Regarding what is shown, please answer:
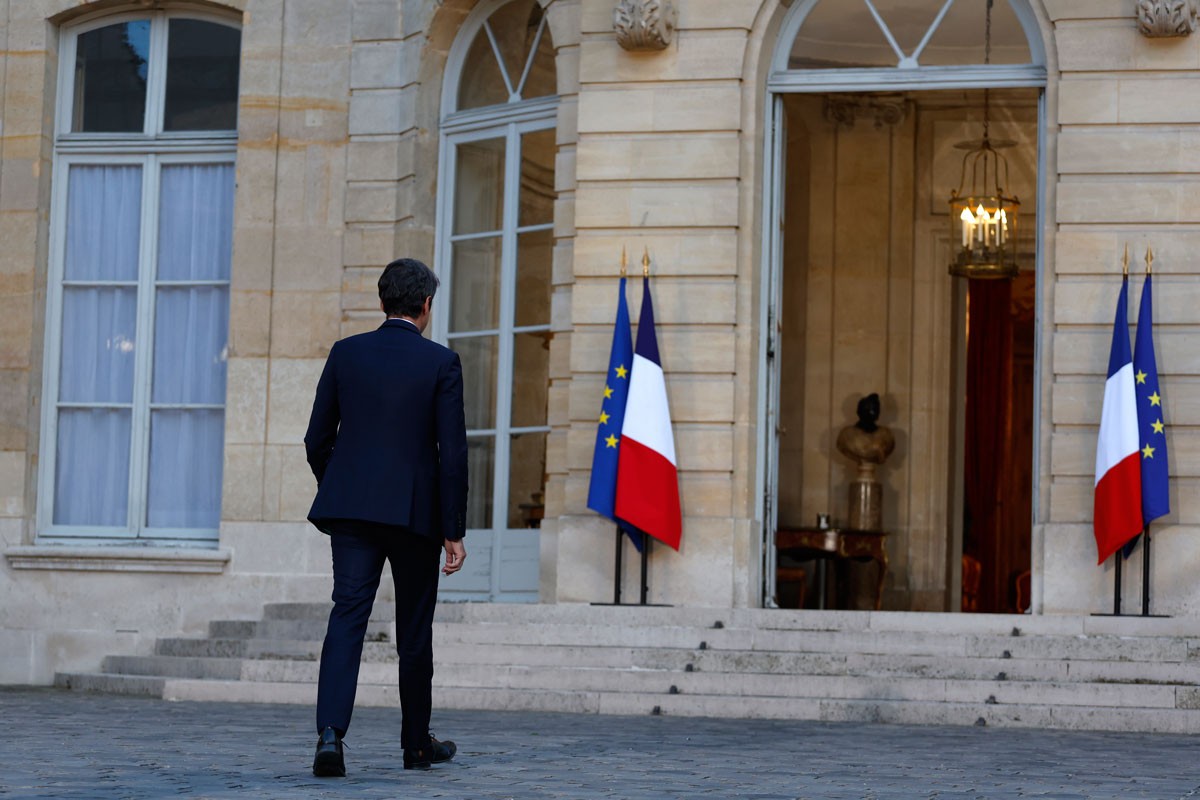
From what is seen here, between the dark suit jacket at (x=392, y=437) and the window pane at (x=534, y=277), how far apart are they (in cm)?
588

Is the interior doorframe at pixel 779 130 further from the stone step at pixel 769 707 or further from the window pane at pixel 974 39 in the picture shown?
the stone step at pixel 769 707

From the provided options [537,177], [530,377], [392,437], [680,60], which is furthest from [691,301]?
[392,437]

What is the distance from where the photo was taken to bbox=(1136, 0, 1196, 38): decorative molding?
32.5 feet

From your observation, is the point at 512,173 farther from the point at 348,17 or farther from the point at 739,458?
the point at 739,458

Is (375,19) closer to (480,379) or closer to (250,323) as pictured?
(250,323)

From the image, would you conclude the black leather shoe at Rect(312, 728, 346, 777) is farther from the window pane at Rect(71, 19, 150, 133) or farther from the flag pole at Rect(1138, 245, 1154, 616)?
the window pane at Rect(71, 19, 150, 133)

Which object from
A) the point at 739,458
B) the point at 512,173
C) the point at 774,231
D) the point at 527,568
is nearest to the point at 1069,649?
the point at 739,458

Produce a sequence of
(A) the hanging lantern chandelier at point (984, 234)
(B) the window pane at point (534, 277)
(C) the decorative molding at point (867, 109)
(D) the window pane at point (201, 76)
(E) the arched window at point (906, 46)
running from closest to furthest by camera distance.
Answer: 1. (E) the arched window at point (906, 46)
2. (B) the window pane at point (534, 277)
3. (D) the window pane at point (201, 76)
4. (A) the hanging lantern chandelier at point (984, 234)
5. (C) the decorative molding at point (867, 109)

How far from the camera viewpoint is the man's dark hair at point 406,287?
5.85 meters

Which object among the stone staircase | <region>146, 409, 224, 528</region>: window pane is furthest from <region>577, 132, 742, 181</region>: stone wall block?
<region>146, 409, 224, 528</region>: window pane

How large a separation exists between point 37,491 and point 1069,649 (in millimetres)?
6430

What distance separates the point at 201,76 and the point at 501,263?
226 centimetres

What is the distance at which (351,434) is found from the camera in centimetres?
575

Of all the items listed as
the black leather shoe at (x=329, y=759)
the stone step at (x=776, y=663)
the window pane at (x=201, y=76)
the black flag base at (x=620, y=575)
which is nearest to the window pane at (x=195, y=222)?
the window pane at (x=201, y=76)
